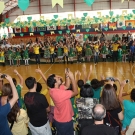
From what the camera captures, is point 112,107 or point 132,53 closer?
point 112,107

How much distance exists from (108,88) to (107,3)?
21.2 m

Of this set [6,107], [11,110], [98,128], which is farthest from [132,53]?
[6,107]

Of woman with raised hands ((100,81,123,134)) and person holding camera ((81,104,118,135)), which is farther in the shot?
woman with raised hands ((100,81,123,134))

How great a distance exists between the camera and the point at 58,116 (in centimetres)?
297

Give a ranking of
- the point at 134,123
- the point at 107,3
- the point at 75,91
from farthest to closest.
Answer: the point at 107,3
the point at 75,91
the point at 134,123

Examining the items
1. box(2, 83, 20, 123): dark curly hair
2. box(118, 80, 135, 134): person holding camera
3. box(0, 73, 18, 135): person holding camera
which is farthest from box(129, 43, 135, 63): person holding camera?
box(0, 73, 18, 135): person holding camera

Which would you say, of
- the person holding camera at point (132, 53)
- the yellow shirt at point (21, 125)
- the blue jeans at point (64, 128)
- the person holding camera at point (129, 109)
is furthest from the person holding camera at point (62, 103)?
the person holding camera at point (132, 53)

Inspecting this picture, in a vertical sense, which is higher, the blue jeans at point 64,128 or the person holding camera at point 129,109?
the person holding camera at point 129,109

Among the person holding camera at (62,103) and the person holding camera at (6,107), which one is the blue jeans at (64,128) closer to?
the person holding camera at (62,103)

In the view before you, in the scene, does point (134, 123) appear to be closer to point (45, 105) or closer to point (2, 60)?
point (45, 105)

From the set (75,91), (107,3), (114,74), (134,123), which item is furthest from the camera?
(107,3)

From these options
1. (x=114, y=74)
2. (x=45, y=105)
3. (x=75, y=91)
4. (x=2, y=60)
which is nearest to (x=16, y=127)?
(x=45, y=105)

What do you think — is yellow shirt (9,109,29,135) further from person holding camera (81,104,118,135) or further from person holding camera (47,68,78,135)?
person holding camera (81,104,118,135)

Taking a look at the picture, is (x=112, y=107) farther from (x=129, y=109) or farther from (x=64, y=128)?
(x=64, y=128)
